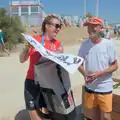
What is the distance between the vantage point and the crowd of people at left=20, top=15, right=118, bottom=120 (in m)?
3.86

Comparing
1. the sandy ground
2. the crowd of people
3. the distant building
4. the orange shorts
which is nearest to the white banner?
the crowd of people

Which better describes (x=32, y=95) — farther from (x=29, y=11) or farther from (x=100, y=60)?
(x=29, y=11)

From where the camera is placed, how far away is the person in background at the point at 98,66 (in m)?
4.00

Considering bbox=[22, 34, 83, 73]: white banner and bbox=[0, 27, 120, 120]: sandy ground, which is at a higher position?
bbox=[22, 34, 83, 73]: white banner

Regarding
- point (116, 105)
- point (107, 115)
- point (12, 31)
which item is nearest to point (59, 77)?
point (107, 115)

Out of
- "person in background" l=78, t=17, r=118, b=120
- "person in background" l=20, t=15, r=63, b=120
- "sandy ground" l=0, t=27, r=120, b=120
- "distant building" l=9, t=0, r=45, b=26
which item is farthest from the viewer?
"distant building" l=9, t=0, r=45, b=26

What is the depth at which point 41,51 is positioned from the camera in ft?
12.1

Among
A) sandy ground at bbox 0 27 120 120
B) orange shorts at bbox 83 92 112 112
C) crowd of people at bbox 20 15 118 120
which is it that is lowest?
sandy ground at bbox 0 27 120 120

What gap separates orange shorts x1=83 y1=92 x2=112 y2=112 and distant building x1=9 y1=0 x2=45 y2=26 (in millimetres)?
41935

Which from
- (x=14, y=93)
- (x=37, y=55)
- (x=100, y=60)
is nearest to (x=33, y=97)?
(x=37, y=55)

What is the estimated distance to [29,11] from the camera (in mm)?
60094

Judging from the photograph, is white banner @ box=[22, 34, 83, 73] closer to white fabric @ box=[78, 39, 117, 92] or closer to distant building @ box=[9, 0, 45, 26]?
white fabric @ box=[78, 39, 117, 92]

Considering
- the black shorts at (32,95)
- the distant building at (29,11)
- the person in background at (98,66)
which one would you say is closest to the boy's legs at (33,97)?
the black shorts at (32,95)

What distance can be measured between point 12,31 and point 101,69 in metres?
18.0
